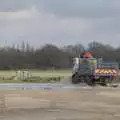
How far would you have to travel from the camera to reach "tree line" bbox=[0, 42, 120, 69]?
247 feet

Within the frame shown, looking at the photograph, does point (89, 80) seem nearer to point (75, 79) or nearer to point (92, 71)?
point (92, 71)

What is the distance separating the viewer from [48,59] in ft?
266

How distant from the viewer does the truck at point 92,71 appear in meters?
37.1

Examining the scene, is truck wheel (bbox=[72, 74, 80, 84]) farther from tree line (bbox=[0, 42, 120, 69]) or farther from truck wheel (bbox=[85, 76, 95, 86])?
tree line (bbox=[0, 42, 120, 69])

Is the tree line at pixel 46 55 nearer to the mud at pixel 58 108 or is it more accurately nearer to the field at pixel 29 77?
the field at pixel 29 77

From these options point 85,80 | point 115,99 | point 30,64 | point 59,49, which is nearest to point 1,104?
point 115,99

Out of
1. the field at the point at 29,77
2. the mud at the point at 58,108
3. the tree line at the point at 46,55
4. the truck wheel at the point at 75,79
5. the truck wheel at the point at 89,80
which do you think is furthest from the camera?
the tree line at the point at 46,55

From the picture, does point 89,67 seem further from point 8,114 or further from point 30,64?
point 30,64

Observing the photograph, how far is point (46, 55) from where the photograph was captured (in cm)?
8169

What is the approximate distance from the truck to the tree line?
1256 inches

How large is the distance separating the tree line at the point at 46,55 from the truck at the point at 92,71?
105ft

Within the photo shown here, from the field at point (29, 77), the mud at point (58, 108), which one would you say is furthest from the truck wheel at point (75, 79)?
the mud at point (58, 108)

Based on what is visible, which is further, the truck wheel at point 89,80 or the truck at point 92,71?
the truck at point 92,71

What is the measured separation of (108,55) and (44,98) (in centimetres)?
5361
